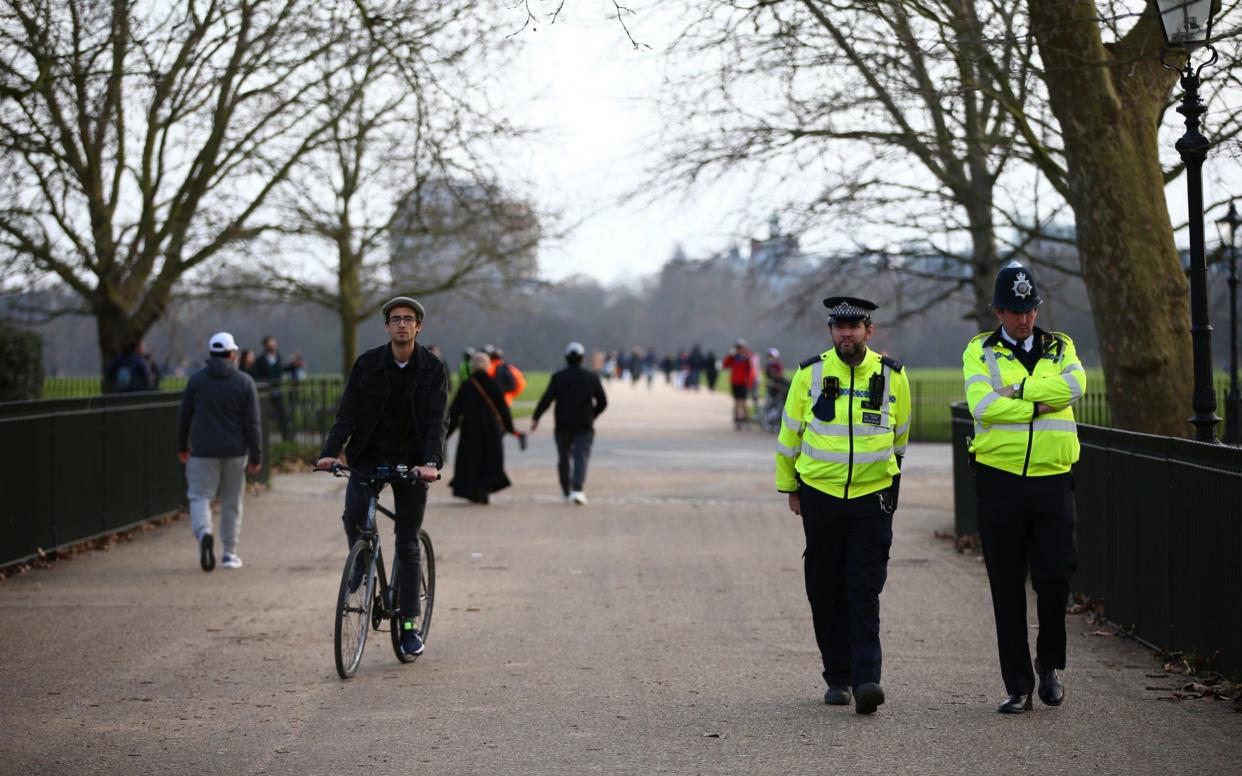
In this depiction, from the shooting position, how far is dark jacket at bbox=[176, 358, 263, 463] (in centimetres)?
1206

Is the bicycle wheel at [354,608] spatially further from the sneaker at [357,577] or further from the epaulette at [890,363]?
the epaulette at [890,363]

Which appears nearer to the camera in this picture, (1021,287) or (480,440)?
(1021,287)

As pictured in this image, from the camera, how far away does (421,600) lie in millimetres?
8492

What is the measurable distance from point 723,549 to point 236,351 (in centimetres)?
421

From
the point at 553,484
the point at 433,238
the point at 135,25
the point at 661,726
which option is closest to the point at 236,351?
the point at 135,25

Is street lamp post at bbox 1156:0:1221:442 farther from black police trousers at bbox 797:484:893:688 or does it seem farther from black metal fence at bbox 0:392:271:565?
black metal fence at bbox 0:392:271:565

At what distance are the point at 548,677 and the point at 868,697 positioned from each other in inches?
67.3

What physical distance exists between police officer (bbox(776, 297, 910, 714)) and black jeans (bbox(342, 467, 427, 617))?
2.04 metres

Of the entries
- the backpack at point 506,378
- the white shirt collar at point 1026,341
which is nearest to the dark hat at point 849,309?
the white shirt collar at point 1026,341

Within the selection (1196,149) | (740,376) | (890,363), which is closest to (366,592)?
(890,363)

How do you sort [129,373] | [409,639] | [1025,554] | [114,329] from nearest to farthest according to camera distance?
[1025,554] → [409,639] → [129,373] → [114,329]

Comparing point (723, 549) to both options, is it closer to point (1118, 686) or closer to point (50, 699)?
point (1118, 686)

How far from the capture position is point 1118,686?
7.51 m

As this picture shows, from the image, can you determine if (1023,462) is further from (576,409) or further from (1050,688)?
(576,409)
